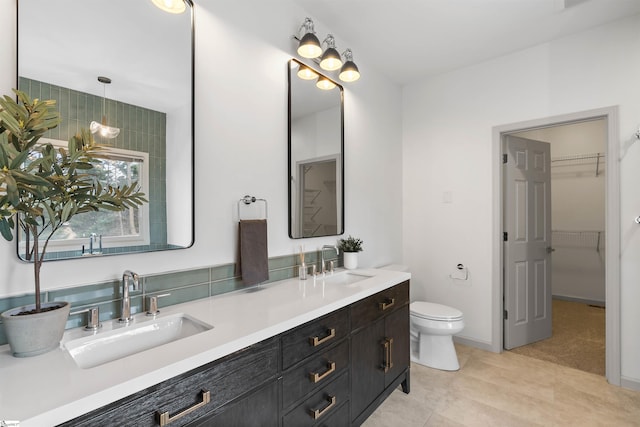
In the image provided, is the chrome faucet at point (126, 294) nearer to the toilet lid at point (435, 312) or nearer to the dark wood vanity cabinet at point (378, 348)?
the dark wood vanity cabinet at point (378, 348)

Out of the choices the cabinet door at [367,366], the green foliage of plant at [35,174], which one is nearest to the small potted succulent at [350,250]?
the cabinet door at [367,366]

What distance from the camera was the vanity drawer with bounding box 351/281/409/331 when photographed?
1.69 m

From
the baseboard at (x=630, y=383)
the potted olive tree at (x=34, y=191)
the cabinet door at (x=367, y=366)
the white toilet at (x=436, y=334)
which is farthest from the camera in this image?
the white toilet at (x=436, y=334)

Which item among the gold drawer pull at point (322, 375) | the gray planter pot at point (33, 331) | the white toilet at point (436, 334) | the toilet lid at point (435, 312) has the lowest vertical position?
the white toilet at point (436, 334)

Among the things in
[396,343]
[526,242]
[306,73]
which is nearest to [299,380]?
[396,343]

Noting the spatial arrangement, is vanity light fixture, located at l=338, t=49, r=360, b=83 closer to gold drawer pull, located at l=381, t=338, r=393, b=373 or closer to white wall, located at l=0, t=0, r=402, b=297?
white wall, located at l=0, t=0, r=402, b=297

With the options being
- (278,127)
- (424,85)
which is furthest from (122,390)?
(424,85)

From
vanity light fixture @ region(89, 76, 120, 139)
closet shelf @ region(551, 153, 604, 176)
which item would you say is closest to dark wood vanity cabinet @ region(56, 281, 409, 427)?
vanity light fixture @ region(89, 76, 120, 139)

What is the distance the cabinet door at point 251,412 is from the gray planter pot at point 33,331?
1.65ft

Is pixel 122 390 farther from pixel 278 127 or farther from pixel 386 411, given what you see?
pixel 386 411

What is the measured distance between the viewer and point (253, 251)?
174 centimetres

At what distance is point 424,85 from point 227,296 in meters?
2.91

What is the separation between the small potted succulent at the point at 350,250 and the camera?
2.39 m

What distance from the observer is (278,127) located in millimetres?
1997
